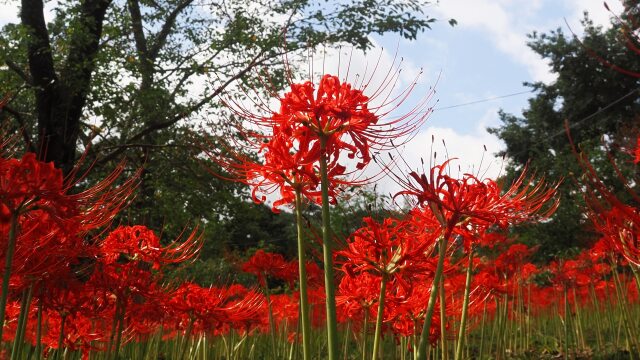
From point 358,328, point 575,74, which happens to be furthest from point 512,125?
point 358,328

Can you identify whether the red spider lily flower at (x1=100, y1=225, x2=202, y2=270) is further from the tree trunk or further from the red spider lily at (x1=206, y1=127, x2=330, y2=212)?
the tree trunk

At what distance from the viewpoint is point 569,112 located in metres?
21.4

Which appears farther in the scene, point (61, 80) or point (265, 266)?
point (61, 80)

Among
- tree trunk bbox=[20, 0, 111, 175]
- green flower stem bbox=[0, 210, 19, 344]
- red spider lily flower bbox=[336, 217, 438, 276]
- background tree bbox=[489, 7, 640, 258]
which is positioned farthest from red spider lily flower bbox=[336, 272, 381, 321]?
background tree bbox=[489, 7, 640, 258]

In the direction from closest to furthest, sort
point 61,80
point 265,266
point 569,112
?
point 265,266 < point 61,80 < point 569,112

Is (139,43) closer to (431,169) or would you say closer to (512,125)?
(431,169)

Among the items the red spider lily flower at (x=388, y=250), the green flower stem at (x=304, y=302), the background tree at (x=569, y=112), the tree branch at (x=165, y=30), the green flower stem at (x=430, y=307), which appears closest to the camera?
the green flower stem at (x=430, y=307)

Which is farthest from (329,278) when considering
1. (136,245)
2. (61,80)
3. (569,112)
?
(569,112)

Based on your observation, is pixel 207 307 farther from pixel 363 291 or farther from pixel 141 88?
pixel 141 88

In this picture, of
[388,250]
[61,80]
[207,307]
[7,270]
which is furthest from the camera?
[61,80]

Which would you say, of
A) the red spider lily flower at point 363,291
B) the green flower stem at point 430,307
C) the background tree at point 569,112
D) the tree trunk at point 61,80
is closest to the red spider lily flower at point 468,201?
the green flower stem at point 430,307

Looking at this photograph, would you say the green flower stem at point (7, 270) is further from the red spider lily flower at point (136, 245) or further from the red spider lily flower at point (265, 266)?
the red spider lily flower at point (265, 266)

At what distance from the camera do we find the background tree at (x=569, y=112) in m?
16.8

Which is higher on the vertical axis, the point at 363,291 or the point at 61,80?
the point at 61,80
